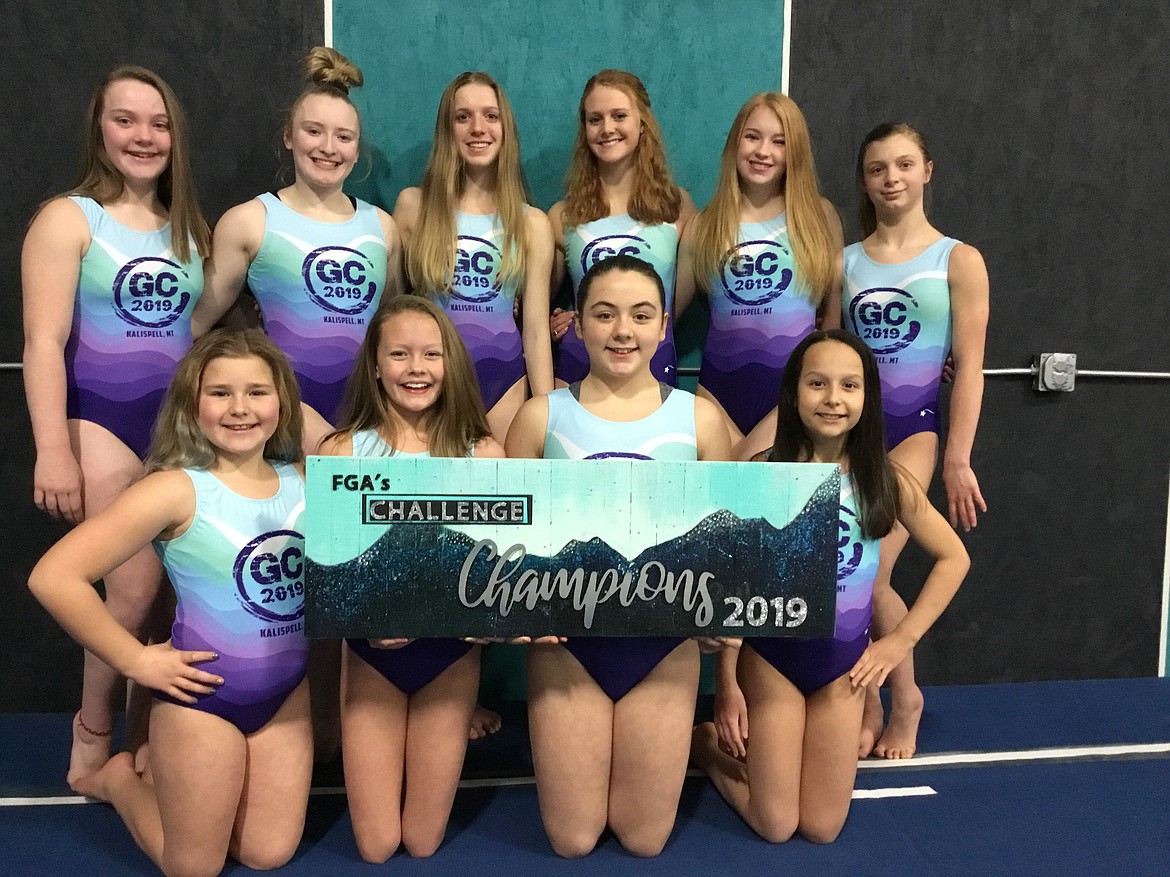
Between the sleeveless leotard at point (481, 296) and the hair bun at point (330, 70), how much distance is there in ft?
1.51

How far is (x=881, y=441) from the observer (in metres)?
2.04

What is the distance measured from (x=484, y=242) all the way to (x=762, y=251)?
740 mm

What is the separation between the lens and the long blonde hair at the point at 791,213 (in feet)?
8.08

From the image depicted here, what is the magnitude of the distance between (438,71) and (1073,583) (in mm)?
2670

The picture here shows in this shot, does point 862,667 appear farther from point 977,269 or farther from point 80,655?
point 80,655

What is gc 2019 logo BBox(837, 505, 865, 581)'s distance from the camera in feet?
6.70

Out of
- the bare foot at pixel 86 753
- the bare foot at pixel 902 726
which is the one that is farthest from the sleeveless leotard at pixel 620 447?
the bare foot at pixel 86 753

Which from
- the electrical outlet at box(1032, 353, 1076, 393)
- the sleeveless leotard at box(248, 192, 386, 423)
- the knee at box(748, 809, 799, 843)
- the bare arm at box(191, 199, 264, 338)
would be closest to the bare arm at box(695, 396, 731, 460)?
the knee at box(748, 809, 799, 843)

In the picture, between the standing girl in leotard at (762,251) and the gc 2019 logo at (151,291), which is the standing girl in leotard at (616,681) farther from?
the gc 2019 logo at (151,291)

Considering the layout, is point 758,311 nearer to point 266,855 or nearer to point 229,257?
point 229,257

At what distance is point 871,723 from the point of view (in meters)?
2.57

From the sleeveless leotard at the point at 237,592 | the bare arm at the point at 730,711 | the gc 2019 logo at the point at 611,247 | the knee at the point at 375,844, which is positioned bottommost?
the knee at the point at 375,844

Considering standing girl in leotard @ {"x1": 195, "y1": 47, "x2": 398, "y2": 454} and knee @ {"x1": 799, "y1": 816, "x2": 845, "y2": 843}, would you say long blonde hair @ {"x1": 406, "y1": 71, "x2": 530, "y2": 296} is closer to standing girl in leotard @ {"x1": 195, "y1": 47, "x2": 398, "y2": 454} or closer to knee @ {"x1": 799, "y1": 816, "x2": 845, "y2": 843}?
standing girl in leotard @ {"x1": 195, "y1": 47, "x2": 398, "y2": 454}

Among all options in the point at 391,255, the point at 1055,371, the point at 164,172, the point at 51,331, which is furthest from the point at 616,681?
the point at 1055,371
